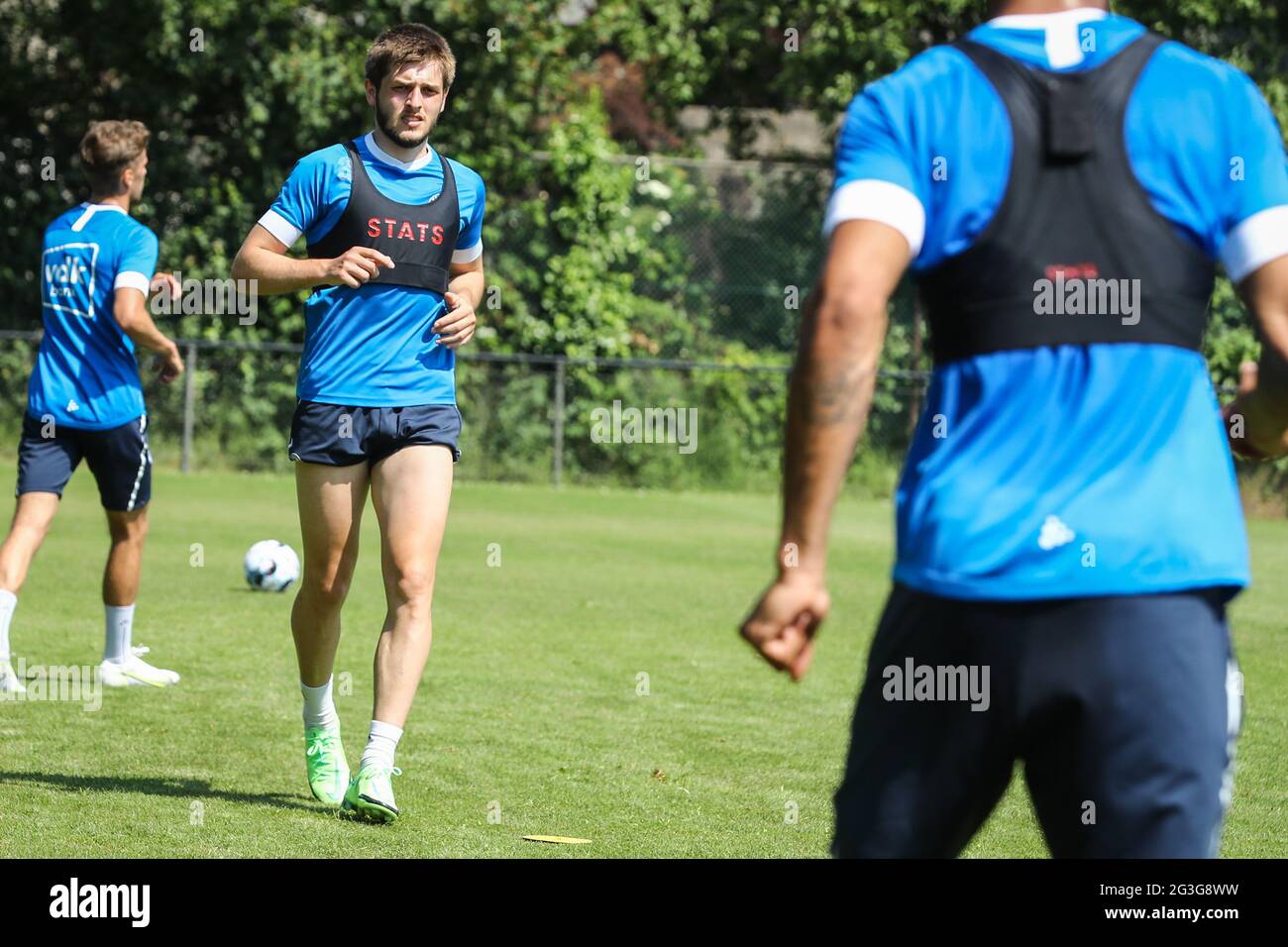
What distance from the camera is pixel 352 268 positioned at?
213 inches

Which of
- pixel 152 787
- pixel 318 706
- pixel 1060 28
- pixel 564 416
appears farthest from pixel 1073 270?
pixel 564 416

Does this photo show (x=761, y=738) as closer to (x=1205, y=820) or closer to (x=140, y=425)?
(x=140, y=425)

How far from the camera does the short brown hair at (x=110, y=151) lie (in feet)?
24.2

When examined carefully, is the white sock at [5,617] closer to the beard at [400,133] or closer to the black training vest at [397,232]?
the black training vest at [397,232]

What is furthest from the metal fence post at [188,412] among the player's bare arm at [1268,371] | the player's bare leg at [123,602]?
the player's bare arm at [1268,371]

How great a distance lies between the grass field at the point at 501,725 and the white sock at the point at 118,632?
0.26 meters

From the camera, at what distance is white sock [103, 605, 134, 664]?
7820mm

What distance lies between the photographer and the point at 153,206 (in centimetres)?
2331

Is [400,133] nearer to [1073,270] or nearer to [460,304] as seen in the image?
[460,304]

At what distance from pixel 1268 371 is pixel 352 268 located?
3.35 meters

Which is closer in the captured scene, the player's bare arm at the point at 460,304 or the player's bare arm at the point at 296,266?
the player's bare arm at the point at 296,266

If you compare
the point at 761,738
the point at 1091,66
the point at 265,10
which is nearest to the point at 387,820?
the point at 761,738

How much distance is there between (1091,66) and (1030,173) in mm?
196

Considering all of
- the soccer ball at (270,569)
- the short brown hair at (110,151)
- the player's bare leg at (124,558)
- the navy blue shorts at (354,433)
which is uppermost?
the short brown hair at (110,151)
